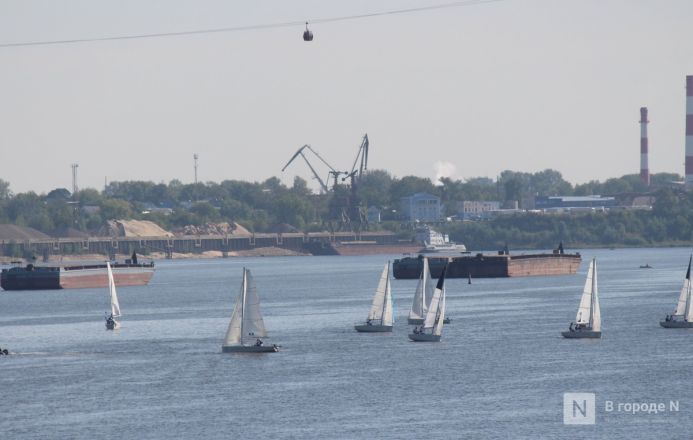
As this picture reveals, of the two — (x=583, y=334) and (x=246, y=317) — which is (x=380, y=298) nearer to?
(x=583, y=334)

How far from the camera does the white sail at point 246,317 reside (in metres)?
95.9

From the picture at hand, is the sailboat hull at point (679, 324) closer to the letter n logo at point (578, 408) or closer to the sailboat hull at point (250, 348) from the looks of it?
the sailboat hull at point (250, 348)

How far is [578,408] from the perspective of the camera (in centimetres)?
A: 7656

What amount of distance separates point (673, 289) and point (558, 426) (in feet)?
349

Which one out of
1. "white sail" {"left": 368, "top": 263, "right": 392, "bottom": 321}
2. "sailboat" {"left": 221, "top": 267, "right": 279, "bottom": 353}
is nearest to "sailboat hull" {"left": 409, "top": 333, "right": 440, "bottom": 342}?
"white sail" {"left": 368, "top": 263, "right": 392, "bottom": 321}

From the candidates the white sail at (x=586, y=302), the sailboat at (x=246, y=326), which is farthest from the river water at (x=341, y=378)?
the white sail at (x=586, y=302)

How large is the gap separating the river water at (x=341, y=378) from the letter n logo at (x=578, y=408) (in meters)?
0.43

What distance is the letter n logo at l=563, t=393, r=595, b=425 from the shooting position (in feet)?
239

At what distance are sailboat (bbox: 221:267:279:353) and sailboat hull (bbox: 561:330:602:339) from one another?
2043 centimetres

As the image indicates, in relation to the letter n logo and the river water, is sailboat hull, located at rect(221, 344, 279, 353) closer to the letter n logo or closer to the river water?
the river water

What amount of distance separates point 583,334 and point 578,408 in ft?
99.8

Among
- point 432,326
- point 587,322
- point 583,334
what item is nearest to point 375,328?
point 432,326

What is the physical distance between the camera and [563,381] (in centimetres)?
8525

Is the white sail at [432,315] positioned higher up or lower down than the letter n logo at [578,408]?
higher up
